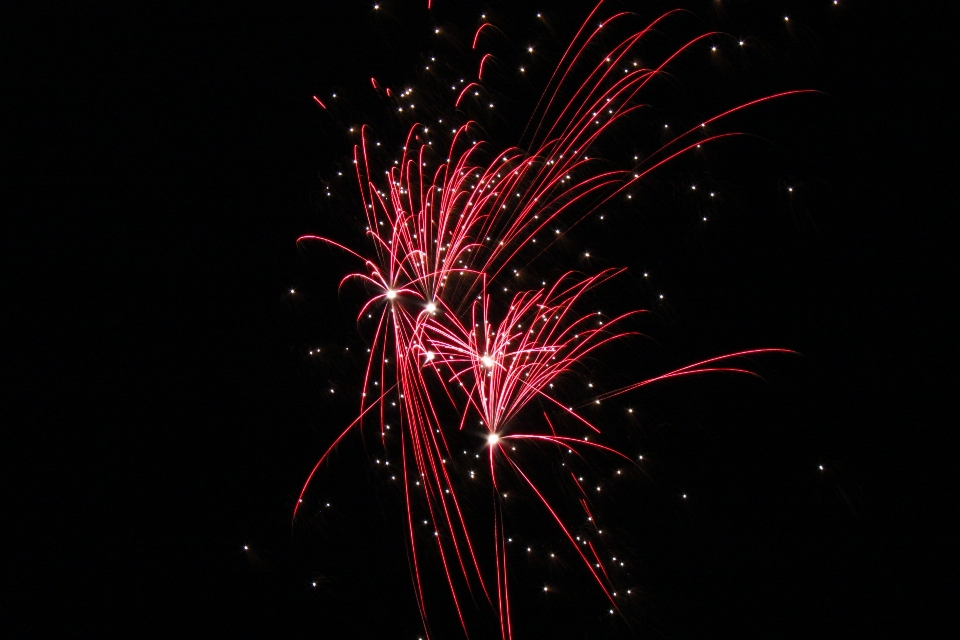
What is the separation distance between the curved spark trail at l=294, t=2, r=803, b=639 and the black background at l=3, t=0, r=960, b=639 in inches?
8.4

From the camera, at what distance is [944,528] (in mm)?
3607

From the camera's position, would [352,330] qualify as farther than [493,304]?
Yes

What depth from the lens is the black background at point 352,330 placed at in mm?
3793

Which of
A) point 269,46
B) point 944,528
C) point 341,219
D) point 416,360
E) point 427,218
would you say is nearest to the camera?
point 944,528

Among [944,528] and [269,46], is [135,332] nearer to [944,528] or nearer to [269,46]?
[269,46]

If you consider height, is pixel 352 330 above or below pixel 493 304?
above

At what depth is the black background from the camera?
3793mm

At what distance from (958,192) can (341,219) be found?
14.6 feet

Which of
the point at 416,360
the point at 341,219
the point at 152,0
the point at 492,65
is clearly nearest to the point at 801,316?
the point at 416,360

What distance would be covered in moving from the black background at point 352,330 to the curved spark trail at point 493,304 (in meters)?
0.21

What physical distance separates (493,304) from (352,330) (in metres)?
1.25

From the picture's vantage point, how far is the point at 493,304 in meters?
4.52

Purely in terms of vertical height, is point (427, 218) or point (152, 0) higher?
point (152, 0)

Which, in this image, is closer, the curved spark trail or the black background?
the black background
